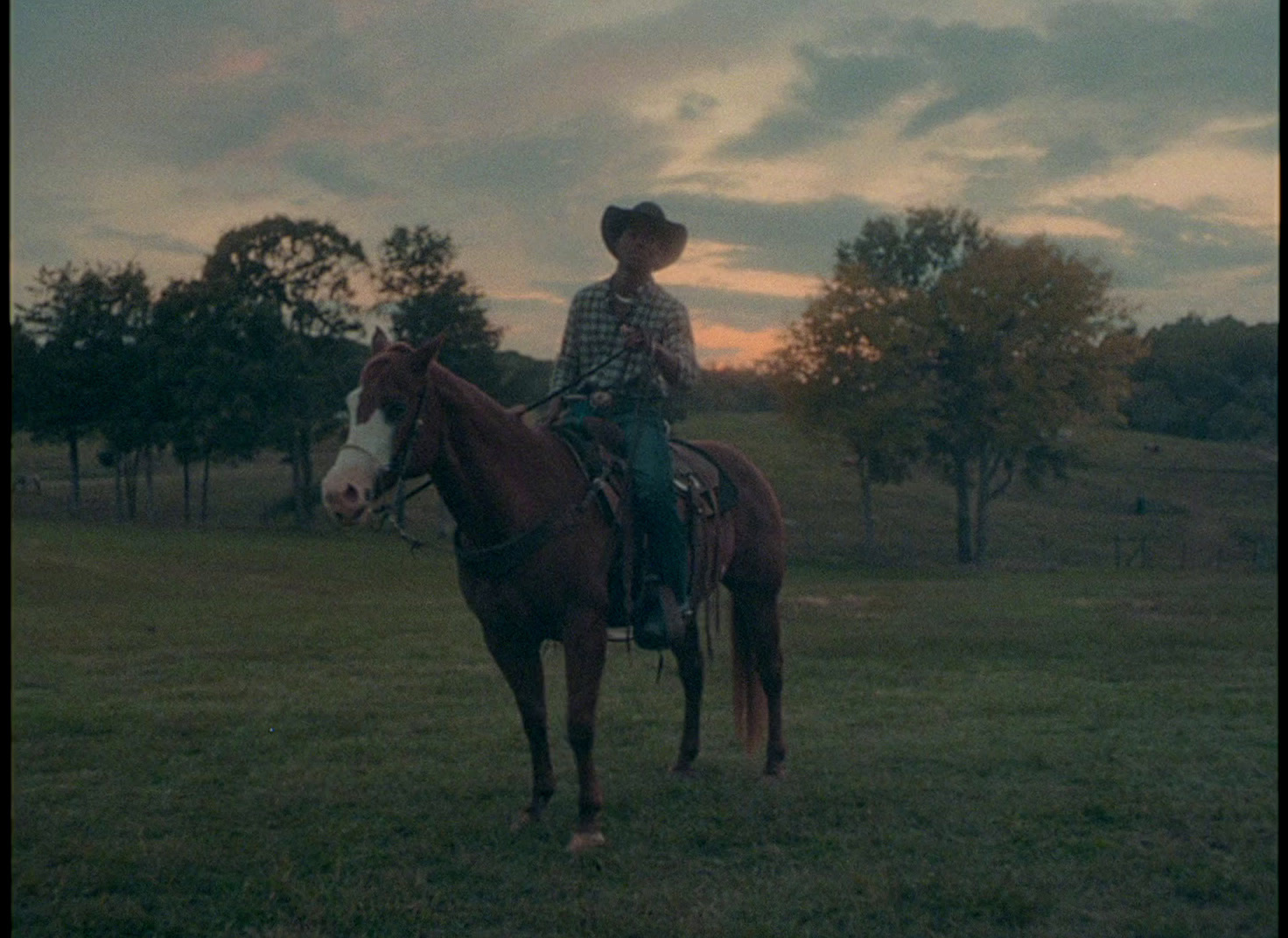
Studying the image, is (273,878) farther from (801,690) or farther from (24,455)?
(24,455)

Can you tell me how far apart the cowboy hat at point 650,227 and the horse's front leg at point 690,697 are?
8.00 feet

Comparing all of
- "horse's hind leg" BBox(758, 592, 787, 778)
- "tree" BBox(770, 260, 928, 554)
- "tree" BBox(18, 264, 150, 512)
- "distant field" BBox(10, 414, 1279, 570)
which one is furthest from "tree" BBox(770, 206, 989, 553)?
"horse's hind leg" BBox(758, 592, 787, 778)

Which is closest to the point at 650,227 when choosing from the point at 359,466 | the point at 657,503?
the point at 657,503

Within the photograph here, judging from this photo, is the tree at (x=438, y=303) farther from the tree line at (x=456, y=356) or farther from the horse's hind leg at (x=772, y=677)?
the horse's hind leg at (x=772, y=677)

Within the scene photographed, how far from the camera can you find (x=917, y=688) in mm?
11953

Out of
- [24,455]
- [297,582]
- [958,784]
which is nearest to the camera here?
[958,784]

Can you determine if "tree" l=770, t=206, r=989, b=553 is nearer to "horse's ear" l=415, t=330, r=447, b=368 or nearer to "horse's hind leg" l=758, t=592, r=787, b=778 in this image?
"horse's hind leg" l=758, t=592, r=787, b=778

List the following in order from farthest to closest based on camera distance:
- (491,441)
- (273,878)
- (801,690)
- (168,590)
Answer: (168,590), (801,690), (491,441), (273,878)

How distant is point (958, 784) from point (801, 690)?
166 inches

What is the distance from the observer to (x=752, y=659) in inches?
324

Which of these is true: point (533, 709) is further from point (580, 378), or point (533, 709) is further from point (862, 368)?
point (862, 368)

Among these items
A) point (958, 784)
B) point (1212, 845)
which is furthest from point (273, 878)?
point (1212, 845)

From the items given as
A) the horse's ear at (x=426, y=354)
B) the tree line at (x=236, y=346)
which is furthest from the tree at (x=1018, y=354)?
the horse's ear at (x=426, y=354)

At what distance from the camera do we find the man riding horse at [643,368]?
6.80 m
